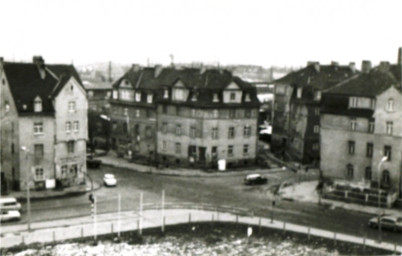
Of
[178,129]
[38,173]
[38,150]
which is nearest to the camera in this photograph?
[38,173]

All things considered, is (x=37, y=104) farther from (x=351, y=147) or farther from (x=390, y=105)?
(x=390, y=105)

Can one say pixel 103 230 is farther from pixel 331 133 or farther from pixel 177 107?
pixel 177 107

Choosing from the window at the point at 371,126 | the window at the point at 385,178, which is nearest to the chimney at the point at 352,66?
the window at the point at 371,126

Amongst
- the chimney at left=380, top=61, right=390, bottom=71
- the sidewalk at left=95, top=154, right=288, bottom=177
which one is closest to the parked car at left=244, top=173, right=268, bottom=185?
the sidewalk at left=95, top=154, right=288, bottom=177

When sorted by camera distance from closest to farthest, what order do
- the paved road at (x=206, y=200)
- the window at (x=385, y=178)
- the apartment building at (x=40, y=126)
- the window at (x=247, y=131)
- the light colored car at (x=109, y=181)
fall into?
the paved road at (x=206, y=200), the window at (x=385, y=178), the apartment building at (x=40, y=126), the light colored car at (x=109, y=181), the window at (x=247, y=131)

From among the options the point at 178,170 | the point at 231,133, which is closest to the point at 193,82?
the point at 231,133

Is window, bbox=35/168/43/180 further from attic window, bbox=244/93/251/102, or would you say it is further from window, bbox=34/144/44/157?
attic window, bbox=244/93/251/102

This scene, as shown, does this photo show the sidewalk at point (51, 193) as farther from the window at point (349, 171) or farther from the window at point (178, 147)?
the window at point (349, 171)
